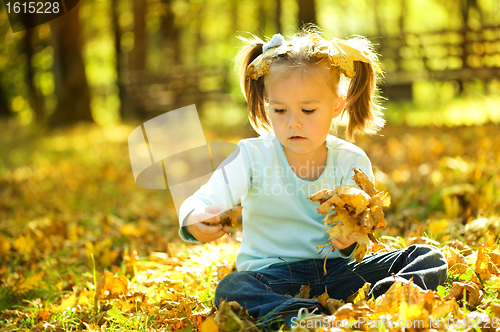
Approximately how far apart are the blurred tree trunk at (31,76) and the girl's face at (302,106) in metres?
11.8

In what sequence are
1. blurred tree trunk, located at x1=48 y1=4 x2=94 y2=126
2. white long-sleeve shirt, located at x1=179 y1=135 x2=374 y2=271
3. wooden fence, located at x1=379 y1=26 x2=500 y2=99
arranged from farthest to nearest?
blurred tree trunk, located at x1=48 y1=4 x2=94 y2=126, wooden fence, located at x1=379 y1=26 x2=500 y2=99, white long-sleeve shirt, located at x1=179 y1=135 x2=374 y2=271

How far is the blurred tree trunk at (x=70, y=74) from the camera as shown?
1078 cm

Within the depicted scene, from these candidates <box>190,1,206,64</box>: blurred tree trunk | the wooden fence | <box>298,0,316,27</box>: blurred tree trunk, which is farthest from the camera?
<box>190,1,206,64</box>: blurred tree trunk

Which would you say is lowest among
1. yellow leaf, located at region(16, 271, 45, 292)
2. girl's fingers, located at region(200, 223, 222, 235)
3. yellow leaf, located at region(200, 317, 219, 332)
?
yellow leaf, located at region(16, 271, 45, 292)

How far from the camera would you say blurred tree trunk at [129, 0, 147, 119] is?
1278 cm

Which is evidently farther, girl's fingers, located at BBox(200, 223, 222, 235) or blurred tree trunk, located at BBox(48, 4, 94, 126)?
blurred tree trunk, located at BBox(48, 4, 94, 126)

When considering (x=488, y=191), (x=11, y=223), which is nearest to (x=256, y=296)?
(x=488, y=191)

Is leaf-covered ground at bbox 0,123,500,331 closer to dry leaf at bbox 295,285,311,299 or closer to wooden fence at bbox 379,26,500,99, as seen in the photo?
dry leaf at bbox 295,285,311,299

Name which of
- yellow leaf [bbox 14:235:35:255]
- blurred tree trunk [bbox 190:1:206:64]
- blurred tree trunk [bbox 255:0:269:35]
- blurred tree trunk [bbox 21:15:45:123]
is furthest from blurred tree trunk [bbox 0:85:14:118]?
yellow leaf [bbox 14:235:35:255]

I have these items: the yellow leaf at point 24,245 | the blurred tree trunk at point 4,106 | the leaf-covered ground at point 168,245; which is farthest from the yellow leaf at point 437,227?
the blurred tree trunk at point 4,106

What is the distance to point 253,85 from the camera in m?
2.05

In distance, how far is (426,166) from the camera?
4336mm

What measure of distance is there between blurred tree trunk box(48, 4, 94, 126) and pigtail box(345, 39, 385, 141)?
9964 millimetres

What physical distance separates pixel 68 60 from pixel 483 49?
32.2 ft
